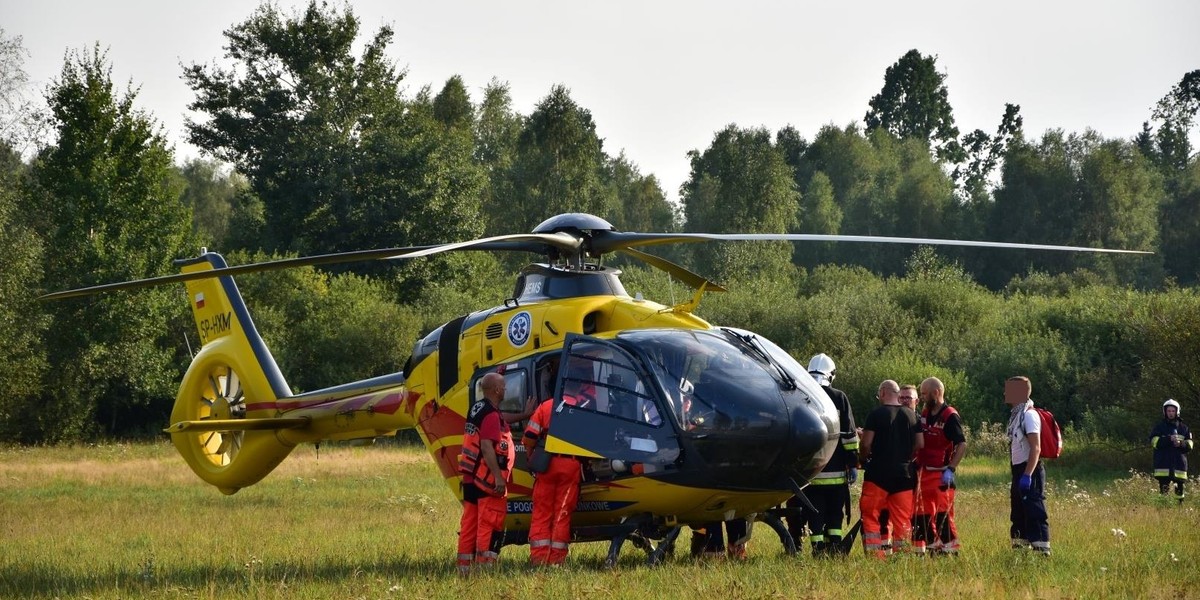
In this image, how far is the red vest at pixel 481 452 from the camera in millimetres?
10180

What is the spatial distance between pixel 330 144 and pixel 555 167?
11.5 m

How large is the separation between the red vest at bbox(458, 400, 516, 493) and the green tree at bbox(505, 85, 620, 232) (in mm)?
45872

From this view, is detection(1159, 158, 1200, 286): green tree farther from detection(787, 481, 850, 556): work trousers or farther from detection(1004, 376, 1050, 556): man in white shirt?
detection(787, 481, 850, 556): work trousers

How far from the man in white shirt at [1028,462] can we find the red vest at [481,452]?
13.9 feet

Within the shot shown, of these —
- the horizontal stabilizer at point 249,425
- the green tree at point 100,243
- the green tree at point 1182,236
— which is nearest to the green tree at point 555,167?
the green tree at point 100,243

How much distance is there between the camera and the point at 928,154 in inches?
3568

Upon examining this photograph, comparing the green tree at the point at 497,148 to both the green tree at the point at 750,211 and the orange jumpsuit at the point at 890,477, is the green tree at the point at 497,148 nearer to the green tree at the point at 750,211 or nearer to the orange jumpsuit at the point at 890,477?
the green tree at the point at 750,211

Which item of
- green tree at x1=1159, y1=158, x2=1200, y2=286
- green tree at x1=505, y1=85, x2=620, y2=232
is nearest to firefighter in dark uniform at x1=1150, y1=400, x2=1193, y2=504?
green tree at x1=505, y1=85, x2=620, y2=232

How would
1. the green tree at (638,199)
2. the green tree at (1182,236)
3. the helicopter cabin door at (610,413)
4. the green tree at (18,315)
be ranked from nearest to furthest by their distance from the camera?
the helicopter cabin door at (610,413)
the green tree at (18,315)
the green tree at (1182,236)
the green tree at (638,199)

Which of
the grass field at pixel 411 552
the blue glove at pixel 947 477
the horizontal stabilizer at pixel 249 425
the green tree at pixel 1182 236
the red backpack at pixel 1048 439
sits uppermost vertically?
the green tree at pixel 1182 236

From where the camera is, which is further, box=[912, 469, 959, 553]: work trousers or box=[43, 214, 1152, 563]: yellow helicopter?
box=[912, 469, 959, 553]: work trousers

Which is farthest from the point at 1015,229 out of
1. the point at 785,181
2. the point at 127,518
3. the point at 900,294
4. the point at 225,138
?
the point at 127,518

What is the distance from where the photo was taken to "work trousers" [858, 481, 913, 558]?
10.6 meters

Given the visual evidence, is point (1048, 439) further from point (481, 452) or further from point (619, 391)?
point (481, 452)
